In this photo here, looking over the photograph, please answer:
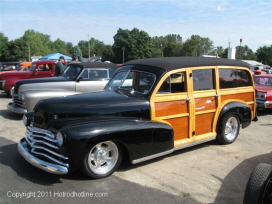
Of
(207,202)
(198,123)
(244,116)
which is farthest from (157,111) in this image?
(244,116)

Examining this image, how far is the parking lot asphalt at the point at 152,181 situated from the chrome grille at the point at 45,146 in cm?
36

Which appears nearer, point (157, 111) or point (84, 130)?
point (84, 130)

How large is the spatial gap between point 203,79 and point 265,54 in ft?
266

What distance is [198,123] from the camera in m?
5.03

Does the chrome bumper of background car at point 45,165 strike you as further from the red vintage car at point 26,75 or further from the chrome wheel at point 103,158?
the red vintage car at point 26,75

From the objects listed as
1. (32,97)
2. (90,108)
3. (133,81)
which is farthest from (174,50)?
(90,108)

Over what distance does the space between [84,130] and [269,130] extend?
18.1ft

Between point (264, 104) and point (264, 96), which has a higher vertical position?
point (264, 96)

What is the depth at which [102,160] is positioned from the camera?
392cm

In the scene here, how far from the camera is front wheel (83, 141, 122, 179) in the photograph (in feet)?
12.3

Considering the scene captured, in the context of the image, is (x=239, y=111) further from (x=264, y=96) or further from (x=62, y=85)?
(x=62, y=85)

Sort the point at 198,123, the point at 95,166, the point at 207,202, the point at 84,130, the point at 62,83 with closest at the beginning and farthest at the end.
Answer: the point at 207,202, the point at 84,130, the point at 95,166, the point at 198,123, the point at 62,83

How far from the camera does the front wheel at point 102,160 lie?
148 inches

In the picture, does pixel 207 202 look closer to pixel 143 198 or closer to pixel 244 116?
pixel 143 198
